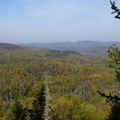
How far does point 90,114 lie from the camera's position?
10969cm

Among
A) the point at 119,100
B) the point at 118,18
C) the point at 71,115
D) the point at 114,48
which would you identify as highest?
the point at 118,18

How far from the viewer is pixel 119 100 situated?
11945 mm

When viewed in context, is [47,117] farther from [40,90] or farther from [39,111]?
[39,111]

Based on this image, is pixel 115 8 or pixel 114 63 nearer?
pixel 115 8

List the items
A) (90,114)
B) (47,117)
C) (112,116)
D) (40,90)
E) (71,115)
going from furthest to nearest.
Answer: (71,115)
(90,114)
(40,90)
(112,116)
(47,117)

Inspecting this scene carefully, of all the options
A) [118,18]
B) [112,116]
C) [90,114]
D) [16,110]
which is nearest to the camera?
[118,18]

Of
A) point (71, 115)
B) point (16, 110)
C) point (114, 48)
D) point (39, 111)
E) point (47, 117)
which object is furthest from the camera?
point (71, 115)

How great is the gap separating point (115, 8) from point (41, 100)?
2659 cm

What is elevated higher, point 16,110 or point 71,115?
point 16,110

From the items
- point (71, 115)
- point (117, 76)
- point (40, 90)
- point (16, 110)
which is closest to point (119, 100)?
point (117, 76)

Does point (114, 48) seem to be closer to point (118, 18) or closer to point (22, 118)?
point (118, 18)

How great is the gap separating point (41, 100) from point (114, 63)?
2278 centimetres

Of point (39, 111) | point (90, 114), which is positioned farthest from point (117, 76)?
point (90, 114)

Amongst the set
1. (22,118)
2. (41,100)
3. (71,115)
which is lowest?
(71,115)
